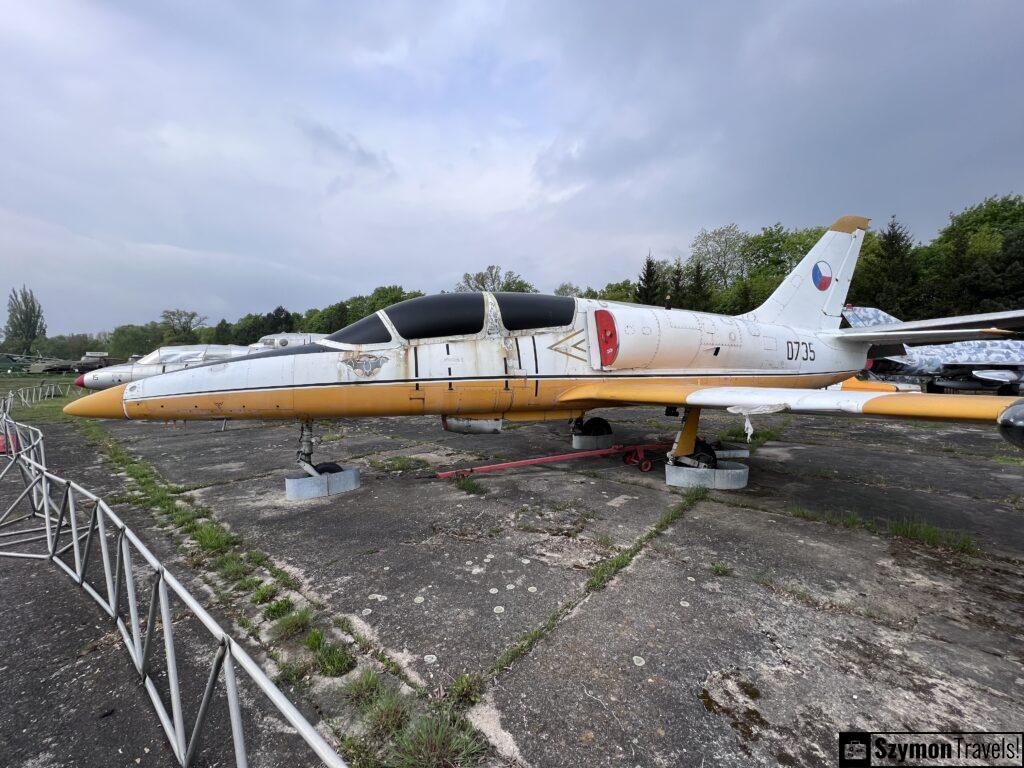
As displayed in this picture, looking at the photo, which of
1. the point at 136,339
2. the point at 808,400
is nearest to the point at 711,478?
the point at 808,400

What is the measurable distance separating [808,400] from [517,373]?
11.5 ft

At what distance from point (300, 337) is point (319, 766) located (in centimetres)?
2047

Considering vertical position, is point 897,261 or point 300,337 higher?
point 897,261

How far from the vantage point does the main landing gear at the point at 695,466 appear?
6.07 meters

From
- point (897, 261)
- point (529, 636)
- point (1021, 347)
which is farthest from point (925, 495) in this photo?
point (897, 261)

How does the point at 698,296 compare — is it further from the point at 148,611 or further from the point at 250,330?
the point at 250,330

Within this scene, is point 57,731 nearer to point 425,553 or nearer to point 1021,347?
point 425,553

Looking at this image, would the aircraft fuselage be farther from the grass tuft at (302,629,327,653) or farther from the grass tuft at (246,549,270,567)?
the grass tuft at (302,629,327,653)

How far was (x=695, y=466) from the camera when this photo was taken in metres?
6.35

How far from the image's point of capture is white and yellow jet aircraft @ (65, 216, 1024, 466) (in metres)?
4.66

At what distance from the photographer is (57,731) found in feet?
7.01

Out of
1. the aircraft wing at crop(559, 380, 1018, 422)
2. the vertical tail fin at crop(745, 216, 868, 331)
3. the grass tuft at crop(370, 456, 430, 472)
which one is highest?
the vertical tail fin at crop(745, 216, 868, 331)

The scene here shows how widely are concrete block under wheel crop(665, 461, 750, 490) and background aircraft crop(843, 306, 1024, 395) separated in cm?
1947

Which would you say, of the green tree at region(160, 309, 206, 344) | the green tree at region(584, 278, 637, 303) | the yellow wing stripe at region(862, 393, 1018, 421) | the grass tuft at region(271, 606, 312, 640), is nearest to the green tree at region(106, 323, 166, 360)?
the green tree at region(160, 309, 206, 344)
